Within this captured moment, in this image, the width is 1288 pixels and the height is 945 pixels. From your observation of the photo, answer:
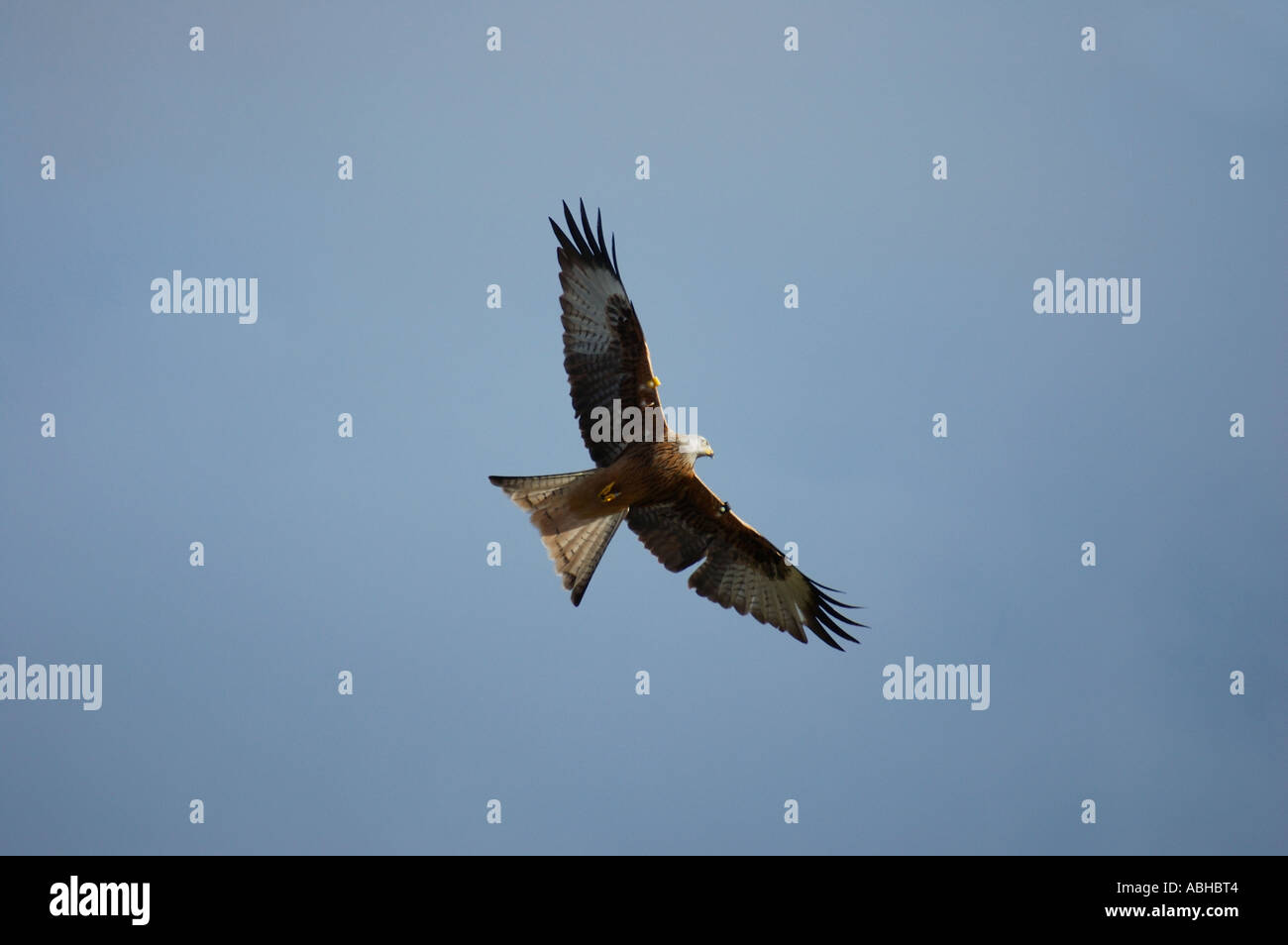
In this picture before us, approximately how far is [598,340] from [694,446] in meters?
1.20

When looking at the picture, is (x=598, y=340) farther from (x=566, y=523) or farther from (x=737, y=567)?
(x=737, y=567)

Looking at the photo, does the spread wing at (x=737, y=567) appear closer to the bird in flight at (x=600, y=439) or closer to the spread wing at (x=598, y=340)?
the bird in flight at (x=600, y=439)

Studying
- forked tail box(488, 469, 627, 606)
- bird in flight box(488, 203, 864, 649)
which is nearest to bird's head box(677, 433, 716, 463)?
bird in flight box(488, 203, 864, 649)

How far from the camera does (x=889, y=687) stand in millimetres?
16203

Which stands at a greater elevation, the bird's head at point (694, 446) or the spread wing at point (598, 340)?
the spread wing at point (598, 340)

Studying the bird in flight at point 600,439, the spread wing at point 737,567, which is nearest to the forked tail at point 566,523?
the bird in flight at point 600,439

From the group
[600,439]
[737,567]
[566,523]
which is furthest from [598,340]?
[737,567]

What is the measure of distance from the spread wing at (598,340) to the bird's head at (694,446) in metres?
0.20

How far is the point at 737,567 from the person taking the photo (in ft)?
45.4

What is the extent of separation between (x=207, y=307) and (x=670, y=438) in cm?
674

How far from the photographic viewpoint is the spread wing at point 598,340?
12.2m
